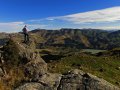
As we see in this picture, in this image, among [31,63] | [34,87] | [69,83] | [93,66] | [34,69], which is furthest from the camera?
[93,66]

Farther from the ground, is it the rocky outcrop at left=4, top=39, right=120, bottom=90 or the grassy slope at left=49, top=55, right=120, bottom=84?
the rocky outcrop at left=4, top=39, right=120, bottom=90

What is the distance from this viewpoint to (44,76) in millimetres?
21391

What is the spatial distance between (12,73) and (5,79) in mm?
1184

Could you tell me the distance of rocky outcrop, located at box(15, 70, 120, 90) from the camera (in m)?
19.5

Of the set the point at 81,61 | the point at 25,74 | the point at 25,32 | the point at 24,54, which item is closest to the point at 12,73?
the point at 25,74

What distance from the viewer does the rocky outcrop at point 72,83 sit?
1950cm

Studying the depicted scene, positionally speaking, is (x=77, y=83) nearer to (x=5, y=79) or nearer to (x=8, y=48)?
(x=5, y=79)

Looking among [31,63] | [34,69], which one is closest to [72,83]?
[34,69]

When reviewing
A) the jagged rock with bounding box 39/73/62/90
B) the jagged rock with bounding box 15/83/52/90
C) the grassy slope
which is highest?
the jagged rock with bounding box 39/73/62/90

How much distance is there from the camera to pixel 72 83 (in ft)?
66.1

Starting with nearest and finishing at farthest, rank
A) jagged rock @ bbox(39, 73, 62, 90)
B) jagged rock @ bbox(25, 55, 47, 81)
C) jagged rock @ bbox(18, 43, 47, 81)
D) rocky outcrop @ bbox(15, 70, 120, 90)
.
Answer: rocky outcrop @ bbox(15, 70, 120, 90) → jagged rock @ bbox(39, 73, 62, 90) → jagged rock @ bbox(25, 55, 47, 81) → jagged rock @ bbox(18, 43, 47, 81)

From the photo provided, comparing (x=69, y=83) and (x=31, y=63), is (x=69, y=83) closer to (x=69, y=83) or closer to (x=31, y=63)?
(x=69, y=83)

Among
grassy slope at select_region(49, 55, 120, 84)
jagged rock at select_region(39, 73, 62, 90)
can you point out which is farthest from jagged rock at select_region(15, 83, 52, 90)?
grassy slope at select_region(49, 55, 120, 84)

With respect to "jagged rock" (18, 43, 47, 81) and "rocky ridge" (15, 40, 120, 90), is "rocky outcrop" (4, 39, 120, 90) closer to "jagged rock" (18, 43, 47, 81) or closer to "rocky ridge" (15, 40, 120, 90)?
"rocky ridge" (15, 40, 120, 90)
